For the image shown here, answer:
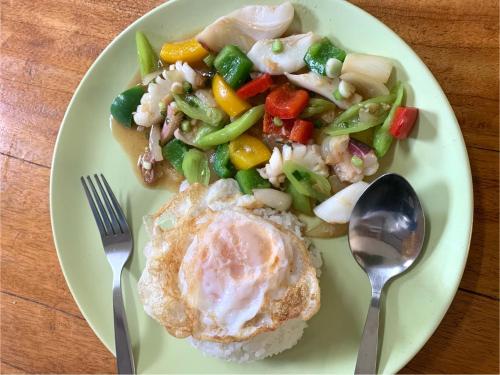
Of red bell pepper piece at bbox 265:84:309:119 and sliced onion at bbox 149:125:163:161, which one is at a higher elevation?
red bell pepper piece at bbox 265:84:309:119

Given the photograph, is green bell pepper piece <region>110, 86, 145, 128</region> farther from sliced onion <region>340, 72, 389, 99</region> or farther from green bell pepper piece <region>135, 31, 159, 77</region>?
sliced onion <region>340, 72, 389, 99</region>

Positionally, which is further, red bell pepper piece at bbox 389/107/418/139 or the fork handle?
the fork handle

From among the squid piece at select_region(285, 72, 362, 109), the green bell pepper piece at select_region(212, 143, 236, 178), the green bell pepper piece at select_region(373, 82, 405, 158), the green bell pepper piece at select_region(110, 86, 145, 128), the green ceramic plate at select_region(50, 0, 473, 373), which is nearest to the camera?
the green ceramic plate at select_region(50, 0, 473, 373)

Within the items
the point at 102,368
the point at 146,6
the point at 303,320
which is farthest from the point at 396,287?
the point at 146,6

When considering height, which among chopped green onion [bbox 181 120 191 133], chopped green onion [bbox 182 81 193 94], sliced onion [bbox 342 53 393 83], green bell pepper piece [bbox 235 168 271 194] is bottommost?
green bell pepper piece [bbox 235 168 271 194]

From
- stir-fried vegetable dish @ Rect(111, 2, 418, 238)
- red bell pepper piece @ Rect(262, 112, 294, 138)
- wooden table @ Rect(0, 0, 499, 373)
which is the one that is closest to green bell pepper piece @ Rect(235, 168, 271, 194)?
stir-fried vegetable dish @ Rect(111, 2, 418, 238)

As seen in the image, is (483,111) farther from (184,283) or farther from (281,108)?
(184,283)

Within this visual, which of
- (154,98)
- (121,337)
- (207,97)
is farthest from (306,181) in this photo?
(121,337)

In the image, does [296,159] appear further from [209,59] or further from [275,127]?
[209,59]
